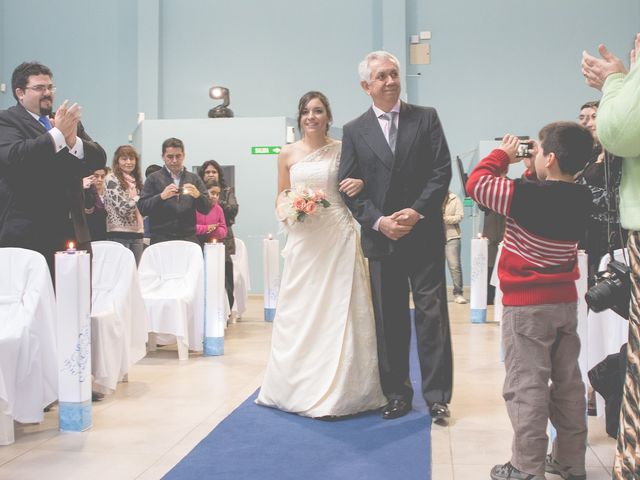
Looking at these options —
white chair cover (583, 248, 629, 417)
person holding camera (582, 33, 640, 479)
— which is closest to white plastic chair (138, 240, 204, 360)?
white chair cover (583, 248, 629, 417)

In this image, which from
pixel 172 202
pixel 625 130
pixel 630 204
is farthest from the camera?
pixel 172 202

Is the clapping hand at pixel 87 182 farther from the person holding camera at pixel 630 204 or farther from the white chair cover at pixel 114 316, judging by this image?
the person holding camera at pixel 630 204

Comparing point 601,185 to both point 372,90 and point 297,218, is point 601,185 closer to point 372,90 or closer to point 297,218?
point 372,90

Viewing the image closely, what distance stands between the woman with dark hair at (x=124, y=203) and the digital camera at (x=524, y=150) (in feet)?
14.6

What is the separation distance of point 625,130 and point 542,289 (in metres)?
1.01

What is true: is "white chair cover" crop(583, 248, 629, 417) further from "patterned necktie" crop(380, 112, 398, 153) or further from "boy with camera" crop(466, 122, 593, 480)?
"patterned necktie" crop(380, 112, 398, 153)

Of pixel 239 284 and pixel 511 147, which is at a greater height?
pixel 511 147

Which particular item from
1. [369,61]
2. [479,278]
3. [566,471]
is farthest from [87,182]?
[479,278]

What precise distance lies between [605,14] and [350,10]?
164 inches

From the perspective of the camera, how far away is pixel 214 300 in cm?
599

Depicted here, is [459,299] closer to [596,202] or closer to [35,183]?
[596,202]

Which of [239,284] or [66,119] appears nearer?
[66,119]

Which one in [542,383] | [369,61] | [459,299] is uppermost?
[369,61]

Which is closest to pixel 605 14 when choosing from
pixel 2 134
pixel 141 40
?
pixel 141 40
